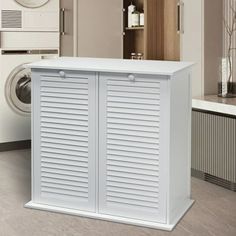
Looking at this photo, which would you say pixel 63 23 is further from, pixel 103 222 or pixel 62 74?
pixel 103 222

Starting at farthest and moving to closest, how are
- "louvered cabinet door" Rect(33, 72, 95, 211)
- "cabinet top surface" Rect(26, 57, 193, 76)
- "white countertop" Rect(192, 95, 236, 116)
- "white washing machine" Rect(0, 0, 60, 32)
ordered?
1. "white washing machine" Rect(0, 0, 60, 32)
2. "white countertop" Rect(192, 95, 236, 116)
3. "louvered cabinet door" Rect(33, 72, 95, 211)
4. "cabinet top surface" Rect(26, 57, 193, 76)

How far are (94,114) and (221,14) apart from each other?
1.81 meters

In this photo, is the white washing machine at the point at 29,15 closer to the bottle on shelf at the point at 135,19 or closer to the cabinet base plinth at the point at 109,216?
the bottle on shelf at the point at 135,19

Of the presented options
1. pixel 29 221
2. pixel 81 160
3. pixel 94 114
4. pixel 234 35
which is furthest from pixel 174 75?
pixel 234 35

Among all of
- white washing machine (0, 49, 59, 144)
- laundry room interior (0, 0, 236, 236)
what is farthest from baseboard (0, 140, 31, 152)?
laundry room interior (0, 0, 236, 236)

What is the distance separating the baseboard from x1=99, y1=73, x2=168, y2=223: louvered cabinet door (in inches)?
91.3

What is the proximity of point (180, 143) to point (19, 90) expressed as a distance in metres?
2.49

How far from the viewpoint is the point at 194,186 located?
4238 mm

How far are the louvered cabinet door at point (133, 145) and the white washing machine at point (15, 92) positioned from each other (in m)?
2.23

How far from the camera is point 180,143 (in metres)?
3.49

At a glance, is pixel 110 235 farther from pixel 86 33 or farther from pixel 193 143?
pixel 86 33

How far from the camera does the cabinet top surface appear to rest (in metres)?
3.21

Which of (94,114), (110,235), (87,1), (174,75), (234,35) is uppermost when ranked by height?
(87,1)

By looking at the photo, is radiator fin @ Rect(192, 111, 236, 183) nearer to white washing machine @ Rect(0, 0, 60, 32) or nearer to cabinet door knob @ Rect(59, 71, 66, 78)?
cabinet door knob @ Rect(59, 71, 66, 78)
